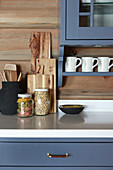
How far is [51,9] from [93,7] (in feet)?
1.54

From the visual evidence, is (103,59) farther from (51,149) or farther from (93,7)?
(51,149)

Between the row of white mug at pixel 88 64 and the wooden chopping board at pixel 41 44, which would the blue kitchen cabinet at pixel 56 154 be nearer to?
the row of white mug at pixel 88 64

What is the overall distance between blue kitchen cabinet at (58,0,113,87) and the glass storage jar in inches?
19.0

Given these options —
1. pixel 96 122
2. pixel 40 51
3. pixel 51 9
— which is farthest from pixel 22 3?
pixel 96 122

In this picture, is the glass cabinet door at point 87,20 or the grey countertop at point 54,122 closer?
the grey countertop at point 54,122

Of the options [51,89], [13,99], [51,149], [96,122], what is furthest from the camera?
[51,89]

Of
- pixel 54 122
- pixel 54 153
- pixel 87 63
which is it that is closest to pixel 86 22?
pixel 87 63

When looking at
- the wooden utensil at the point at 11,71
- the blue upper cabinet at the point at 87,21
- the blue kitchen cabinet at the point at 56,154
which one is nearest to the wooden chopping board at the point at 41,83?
the wooden utensil at the point at 11,71

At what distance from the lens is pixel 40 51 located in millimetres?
1654

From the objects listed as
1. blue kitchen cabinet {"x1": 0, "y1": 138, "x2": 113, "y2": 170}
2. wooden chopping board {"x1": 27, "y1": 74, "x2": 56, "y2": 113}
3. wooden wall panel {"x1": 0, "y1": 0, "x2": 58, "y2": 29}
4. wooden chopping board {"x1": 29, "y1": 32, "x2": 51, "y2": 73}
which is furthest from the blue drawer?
wooden wall panel {"x1": 0, "y1": 0, "x2": 58, "y2": 29}

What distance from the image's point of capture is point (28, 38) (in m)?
1.67

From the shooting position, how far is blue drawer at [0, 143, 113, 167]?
110 centimetres

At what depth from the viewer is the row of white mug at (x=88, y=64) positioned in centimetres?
151

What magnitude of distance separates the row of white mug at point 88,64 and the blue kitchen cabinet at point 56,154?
1.97ft
